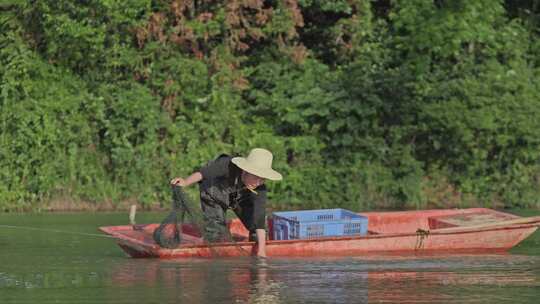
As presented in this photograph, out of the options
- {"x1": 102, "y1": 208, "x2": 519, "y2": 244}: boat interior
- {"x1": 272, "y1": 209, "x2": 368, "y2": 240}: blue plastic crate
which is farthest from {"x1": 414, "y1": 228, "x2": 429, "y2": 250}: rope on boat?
{"x1": 102, "y1": 208, "x2": 519, "y2": 244}: boat interior

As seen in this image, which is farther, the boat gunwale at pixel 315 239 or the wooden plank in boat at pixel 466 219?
the wooden plank in boat at pixel 466 219

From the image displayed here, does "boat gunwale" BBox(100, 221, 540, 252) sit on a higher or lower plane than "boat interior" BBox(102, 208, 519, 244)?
lower

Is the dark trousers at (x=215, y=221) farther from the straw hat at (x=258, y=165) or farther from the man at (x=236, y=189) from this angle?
the straw hat at (x=258, y=165)

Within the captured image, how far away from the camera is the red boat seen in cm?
1526

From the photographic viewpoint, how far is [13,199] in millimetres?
24219

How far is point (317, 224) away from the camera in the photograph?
16219 mm

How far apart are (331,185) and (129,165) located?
4.11 m

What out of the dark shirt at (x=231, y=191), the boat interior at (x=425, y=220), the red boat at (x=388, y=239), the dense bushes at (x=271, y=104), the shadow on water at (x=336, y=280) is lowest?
the shadow on water at (x=336, y=280)

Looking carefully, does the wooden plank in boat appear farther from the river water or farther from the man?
the man

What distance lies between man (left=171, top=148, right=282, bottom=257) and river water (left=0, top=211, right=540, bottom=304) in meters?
0.54

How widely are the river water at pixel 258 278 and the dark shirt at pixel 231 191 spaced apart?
652 mm

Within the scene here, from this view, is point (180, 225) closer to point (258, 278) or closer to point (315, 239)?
point (315, 239)

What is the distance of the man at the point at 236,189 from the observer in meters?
14.6

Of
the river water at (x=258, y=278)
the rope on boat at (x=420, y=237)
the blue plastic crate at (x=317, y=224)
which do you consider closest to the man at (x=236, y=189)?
the river water at (x=258, y=278)
